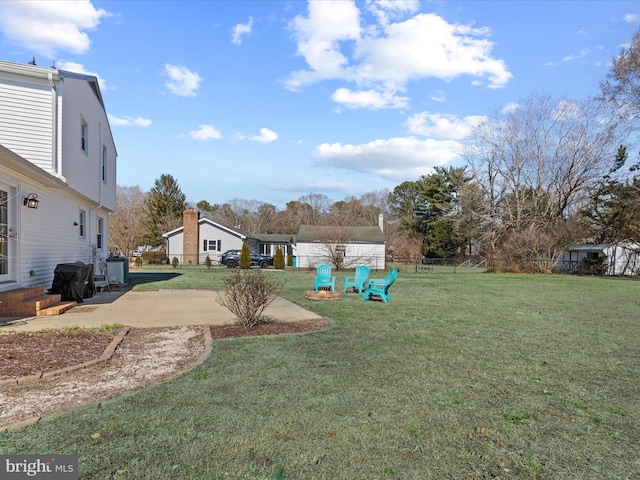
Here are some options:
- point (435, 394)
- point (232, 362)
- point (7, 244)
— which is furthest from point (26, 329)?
point (435, 394)

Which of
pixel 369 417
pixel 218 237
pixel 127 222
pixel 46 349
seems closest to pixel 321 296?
pixel 46 349

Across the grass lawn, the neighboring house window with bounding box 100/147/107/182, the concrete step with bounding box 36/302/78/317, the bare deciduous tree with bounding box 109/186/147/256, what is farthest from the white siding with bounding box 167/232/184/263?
the grass lawn

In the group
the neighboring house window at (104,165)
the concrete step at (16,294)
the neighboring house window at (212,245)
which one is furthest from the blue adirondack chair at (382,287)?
the neighboring house window at (212,245)

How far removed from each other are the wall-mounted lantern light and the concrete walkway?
230 centimetres

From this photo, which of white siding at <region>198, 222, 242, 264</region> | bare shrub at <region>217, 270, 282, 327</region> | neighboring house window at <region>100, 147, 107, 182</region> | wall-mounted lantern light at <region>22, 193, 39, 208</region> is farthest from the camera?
white siding at <region>198, 222, 242, 264</region>

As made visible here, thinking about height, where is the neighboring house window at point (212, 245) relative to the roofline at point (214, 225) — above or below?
below

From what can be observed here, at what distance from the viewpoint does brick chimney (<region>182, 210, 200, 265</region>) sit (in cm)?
3578

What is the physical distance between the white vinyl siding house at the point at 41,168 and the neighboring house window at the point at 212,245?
25203 millimetres

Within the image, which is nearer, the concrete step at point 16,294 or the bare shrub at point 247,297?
the bare shrub at point 247,297

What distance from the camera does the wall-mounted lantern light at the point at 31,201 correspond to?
823 cm

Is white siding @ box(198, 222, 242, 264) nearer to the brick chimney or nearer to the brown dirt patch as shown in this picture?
the brick chimney

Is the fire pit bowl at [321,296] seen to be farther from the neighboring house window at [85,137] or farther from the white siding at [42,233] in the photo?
the neighboring house window at [85,137]

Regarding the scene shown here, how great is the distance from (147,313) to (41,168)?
12.9ft

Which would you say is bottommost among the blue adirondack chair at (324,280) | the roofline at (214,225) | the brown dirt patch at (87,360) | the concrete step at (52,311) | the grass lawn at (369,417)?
Result: the grass lawn at (369,417)
